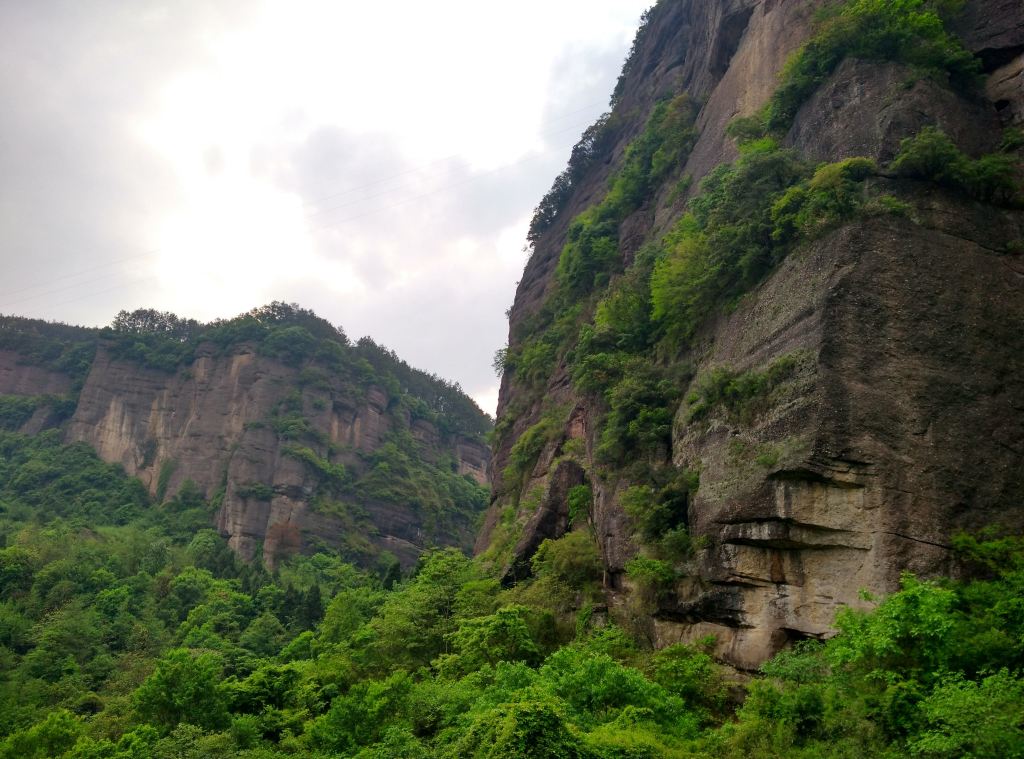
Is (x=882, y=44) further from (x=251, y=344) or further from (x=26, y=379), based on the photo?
(x=26, y=379)

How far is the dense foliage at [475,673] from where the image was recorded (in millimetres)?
12422

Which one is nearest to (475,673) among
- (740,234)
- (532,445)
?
(740,234)

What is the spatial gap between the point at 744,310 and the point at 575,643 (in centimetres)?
1028

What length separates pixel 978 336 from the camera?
55.2 ft

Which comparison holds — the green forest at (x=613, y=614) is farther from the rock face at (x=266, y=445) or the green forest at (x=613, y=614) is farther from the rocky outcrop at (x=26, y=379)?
the rocky outcrop at (x=26, y=379)

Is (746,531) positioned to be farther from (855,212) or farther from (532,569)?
(532,569)

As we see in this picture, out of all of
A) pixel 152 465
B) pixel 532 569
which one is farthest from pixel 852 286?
pixel 152 465

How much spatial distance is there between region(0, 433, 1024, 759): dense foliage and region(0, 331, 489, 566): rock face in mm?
19548

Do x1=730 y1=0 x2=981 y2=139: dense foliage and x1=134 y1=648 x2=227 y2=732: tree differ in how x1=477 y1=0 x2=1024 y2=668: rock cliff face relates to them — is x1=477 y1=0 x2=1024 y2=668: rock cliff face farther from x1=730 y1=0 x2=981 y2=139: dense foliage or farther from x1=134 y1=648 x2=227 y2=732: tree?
x1=134 y1=648 x2=227 y2=732: tree

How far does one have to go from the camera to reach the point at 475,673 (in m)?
20.2

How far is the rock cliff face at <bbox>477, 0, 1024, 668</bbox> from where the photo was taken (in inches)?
605

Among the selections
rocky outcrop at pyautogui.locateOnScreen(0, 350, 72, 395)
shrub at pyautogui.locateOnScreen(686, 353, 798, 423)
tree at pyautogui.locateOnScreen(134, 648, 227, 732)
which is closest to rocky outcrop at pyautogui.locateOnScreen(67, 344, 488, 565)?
rocky outcrop at pyautogui.locateOnScreen(0, 350, 72, 395)

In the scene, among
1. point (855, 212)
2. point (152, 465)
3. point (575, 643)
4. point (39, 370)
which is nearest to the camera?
point (855, 212)

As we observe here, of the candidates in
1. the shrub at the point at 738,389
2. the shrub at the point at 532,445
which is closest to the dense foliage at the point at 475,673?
the shrub at the point at 738,389
